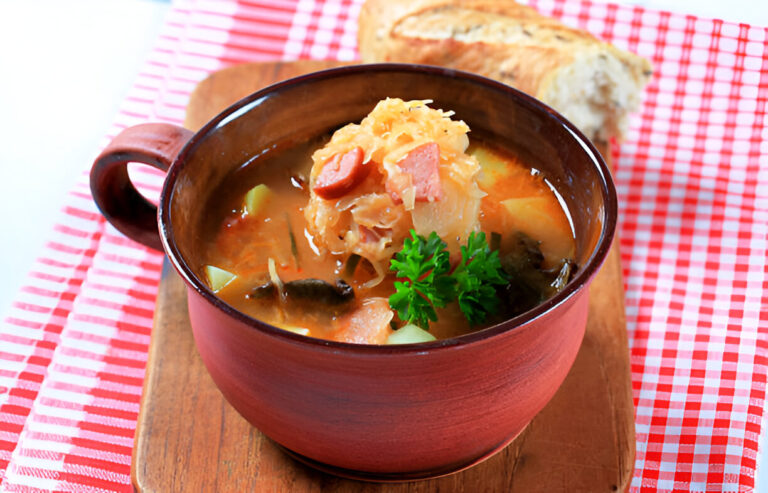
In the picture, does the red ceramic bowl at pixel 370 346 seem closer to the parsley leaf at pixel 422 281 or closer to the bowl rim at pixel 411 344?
the bowl rim at pixel 411 344

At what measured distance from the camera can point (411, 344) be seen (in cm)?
126

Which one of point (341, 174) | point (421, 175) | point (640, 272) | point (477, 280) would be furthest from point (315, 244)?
point (640, 272)

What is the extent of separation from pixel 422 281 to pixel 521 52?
1.22 metres

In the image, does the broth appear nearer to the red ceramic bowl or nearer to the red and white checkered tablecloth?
the red ceramic bowl

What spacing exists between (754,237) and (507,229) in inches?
43.0

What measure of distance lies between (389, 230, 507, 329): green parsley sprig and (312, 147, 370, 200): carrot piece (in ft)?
0.60

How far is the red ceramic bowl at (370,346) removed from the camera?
132 centimetres

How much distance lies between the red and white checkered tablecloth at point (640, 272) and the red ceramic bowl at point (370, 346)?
1.41ft

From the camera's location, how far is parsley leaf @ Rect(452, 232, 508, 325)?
1.48 m

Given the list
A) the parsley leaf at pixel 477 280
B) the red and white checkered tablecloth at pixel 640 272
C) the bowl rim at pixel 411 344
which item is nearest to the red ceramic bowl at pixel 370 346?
the bowl rim at pixel 411 344

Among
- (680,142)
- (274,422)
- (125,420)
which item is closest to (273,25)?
(680,142)

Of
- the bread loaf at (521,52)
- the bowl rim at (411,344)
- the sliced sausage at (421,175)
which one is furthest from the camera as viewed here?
the bread loaf at (521,52)

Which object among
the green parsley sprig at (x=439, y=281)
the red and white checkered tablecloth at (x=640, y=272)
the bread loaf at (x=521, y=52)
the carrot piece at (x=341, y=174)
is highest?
the carrot piece at (x=341, y=174)

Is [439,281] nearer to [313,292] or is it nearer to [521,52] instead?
[313,292]
